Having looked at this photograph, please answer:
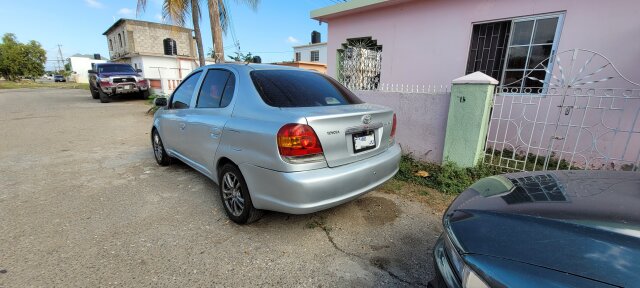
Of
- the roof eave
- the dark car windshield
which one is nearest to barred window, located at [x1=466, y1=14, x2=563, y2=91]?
the roof eave

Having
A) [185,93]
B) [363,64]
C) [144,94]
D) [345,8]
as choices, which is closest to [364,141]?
[185,93]

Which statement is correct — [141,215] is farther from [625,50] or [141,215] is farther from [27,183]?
[625,50]

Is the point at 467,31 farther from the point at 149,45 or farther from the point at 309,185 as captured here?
the point at 149,45

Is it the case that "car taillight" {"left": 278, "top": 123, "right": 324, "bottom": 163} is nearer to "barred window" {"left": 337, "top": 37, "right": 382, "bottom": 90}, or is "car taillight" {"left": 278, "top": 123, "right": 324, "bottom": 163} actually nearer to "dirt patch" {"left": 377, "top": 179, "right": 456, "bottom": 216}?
"dirt patch" {"left": 377, "top": 179, "right": 456, "bottom": 216}

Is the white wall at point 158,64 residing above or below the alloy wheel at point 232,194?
above

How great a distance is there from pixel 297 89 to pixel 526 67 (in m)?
4.26

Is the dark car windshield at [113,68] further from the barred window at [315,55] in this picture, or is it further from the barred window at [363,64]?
the barred window at [315,55]

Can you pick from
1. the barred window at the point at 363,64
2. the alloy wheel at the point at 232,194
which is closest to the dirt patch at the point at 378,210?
the alloy wheel at the point at 232,194

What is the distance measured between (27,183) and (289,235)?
383cm

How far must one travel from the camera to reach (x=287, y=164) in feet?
7.14

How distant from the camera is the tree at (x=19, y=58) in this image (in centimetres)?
3972

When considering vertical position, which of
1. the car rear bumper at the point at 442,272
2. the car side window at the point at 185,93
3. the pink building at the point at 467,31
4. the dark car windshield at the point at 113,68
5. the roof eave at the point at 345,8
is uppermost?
the roof eave at the point at 345,8

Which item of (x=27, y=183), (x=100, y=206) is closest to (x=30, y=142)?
(x=27, y=183)

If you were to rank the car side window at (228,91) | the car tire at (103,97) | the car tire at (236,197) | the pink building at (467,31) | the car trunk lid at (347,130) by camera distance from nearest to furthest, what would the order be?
1. the car trunk lid at (347,130)
2. the car tire at (236,197)
3. the car side window at (228,91)
4. the pink building at (467,31)
5. the car tire at (103,97)
